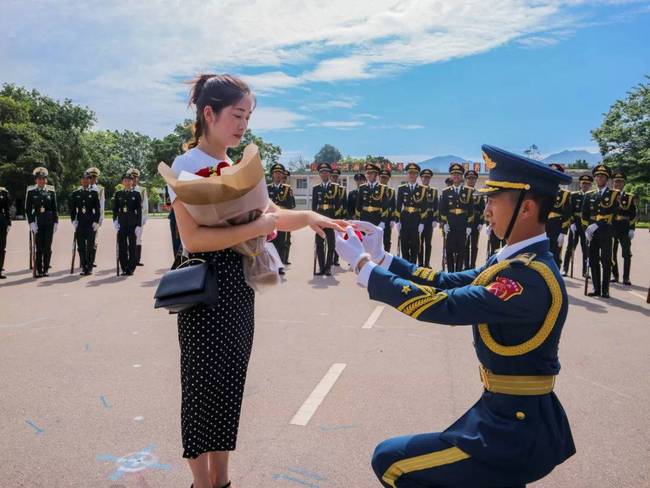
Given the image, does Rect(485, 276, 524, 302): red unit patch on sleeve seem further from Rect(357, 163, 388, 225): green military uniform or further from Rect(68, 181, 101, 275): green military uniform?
Rect(68, 181, 101, 275): green military uniform

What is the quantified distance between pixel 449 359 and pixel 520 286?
3628 millimetres

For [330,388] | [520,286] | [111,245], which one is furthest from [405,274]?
[111,245]

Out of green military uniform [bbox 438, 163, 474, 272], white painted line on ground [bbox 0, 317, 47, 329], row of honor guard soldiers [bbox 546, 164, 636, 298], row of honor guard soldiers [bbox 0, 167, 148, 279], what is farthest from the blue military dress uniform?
row of honor guard soldiers [bbox 0, 167, 148, 279]

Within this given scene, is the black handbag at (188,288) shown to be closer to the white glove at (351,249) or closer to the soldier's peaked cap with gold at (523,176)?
the white glove at (351,249)

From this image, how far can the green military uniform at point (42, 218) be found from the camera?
38.5 feet

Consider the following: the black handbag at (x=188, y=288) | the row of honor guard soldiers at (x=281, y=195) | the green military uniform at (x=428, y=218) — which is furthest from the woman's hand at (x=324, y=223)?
the green military uniform at (x=428, y=218)

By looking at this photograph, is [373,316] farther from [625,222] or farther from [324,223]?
[625,222]

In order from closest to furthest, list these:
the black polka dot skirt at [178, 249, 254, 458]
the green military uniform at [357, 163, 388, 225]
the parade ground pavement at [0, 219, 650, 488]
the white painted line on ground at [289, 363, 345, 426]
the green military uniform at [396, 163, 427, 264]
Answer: the black polka dot skirt at [178, 249, 254, 458]
the parade ground pavement at [0, 219, 650, 488]
the white painted line on ground at [289, 363, 345, 426]
the green military uniform at [357, 163, 388, 225]
the green military uniform at [396, 163, 427, 264]

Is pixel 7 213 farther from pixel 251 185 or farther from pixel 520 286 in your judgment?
pixel 520 286

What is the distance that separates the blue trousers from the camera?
207 cm

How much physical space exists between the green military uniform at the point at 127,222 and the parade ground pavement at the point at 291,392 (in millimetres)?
3482

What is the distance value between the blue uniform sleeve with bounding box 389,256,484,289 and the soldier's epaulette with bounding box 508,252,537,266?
0.48 meters

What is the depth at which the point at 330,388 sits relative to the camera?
15.4 feet

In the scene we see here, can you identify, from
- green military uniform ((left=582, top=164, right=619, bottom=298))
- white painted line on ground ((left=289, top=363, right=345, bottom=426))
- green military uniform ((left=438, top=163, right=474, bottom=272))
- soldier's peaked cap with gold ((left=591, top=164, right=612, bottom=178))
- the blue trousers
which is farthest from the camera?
green military uniform ((left=438, top=163, right=474, bottom=272))
